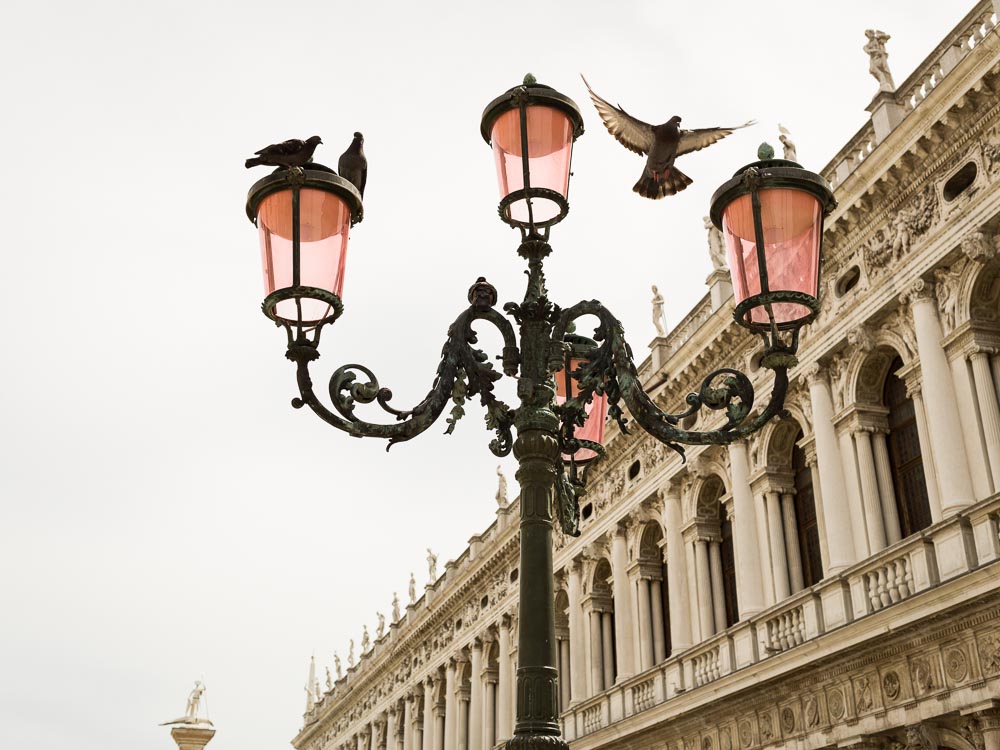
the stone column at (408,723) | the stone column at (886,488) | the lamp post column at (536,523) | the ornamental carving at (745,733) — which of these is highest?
the stone column at (408,723)

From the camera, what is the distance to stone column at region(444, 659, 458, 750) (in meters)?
31.9

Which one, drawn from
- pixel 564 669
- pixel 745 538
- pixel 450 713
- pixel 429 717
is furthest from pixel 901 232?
pixel 429 717

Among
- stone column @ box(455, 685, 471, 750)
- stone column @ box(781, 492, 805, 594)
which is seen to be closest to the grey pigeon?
stone column @ box(781, 492, 805, 594)

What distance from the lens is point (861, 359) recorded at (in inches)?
602

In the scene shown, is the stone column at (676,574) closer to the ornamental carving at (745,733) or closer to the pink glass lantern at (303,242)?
the ornamental carving at (745,733)

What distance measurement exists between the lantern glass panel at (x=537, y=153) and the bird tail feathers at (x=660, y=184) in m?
1.09

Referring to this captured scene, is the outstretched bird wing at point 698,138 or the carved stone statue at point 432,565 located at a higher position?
the carved stone statue at point 432,565

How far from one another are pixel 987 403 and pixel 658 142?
8231 millimetres

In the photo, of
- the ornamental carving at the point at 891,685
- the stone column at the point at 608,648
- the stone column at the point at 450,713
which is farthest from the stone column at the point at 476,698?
the ornamental carving at the point at 891,685

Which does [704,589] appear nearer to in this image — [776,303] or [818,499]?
[818,499]

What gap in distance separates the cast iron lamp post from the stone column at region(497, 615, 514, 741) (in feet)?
74.0

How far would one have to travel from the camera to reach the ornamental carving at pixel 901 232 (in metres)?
14.2

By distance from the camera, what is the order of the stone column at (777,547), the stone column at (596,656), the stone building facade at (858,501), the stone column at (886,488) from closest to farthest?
the stone building facade at (858,501) → the stone column at (886,488) → the stone column at (777,547) → the stone column at (596,656)

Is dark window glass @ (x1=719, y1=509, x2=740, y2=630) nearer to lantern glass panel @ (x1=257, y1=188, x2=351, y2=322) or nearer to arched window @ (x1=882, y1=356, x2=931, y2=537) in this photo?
arched window @ (x1=882, y1=356, x2=931, y2=537)
